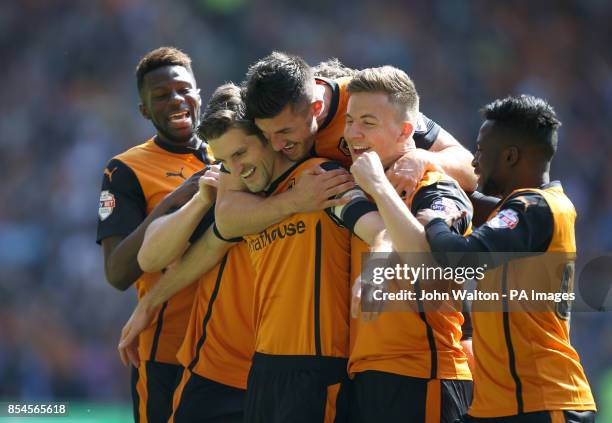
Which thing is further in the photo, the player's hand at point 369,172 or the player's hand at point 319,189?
the player's hand at point 319,189

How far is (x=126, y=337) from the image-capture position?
4.99 meters

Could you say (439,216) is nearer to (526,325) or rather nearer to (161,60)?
(526,325)

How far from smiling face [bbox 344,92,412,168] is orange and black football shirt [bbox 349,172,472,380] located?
0.24m

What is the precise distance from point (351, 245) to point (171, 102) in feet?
5.93

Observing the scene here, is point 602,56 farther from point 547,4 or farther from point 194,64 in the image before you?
point 194,64

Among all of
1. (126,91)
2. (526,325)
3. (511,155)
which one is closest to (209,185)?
(511,155)

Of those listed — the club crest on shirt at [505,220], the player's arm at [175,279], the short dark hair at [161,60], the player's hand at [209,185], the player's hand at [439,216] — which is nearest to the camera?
the club crest on shirt at [505,220]

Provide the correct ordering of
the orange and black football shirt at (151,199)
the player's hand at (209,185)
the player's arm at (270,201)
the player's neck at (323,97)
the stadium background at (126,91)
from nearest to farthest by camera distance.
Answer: the player's arm at (270,201) → the player's neck at (323,97) → the player's hand at (209,185) → the orange and black football shirt at (151,199) → the stadium background at (126,91)

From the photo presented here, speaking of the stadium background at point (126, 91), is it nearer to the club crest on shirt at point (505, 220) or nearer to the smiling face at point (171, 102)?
the smiling face at point (171, 102)

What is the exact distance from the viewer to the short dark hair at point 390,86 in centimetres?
387

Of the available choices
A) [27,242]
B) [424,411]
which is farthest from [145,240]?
[27,242]

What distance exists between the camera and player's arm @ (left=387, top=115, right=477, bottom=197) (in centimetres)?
379

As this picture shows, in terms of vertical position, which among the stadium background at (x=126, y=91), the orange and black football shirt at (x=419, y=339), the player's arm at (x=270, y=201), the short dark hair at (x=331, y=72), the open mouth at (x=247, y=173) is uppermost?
the stadium background at (x=126, y=91)

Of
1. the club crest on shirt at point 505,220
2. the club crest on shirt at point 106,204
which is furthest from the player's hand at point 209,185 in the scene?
the club crest on shirt at point 505,220
